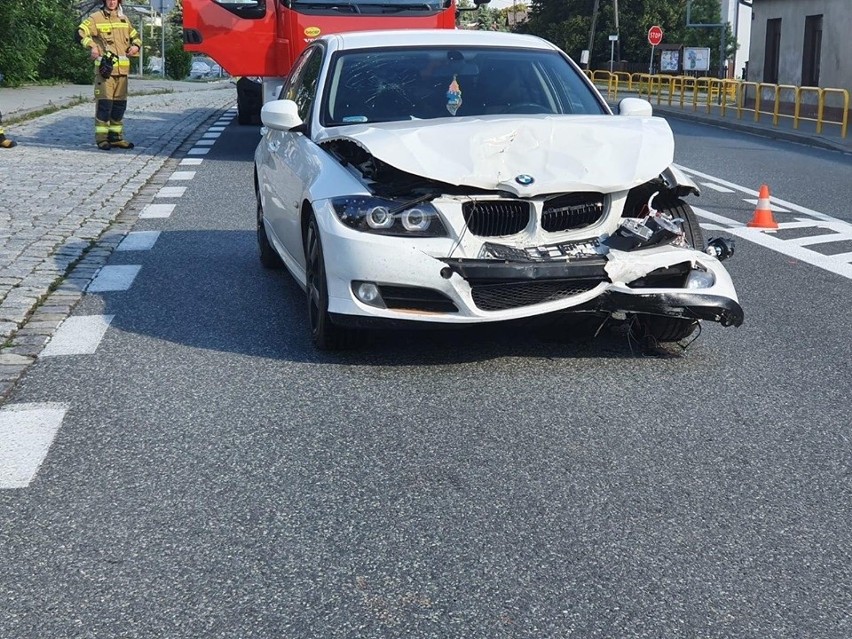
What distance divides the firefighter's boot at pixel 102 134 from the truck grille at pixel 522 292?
43.8 ft

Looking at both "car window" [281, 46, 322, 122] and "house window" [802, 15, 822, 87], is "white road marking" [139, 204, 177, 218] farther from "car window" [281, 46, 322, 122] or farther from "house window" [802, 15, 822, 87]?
"house window" [802, 15, 822, 87]

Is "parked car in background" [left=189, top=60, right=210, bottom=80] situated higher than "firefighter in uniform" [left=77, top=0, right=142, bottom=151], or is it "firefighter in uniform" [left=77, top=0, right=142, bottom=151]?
"firefighter in uniform" [left=77, top=0, right=142, bottom=151]

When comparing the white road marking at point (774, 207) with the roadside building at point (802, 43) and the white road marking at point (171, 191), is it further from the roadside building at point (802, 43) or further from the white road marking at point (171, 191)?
the roadside building at point (802, 43)

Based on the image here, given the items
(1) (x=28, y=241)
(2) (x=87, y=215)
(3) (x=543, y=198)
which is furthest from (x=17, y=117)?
(3) (x=543, y=198)

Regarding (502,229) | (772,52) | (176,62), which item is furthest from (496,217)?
(176,62)

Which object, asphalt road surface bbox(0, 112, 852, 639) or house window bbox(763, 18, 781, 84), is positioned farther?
house window bbox(763, 18, 781, 84)

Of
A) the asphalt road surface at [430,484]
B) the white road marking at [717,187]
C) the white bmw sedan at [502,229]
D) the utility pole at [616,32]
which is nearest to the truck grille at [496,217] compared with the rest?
the white bmw sedan at [502,229]

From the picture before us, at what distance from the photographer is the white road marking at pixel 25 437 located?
4.86 metres

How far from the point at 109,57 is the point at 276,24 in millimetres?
2229

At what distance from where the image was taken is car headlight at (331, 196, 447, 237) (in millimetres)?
6180

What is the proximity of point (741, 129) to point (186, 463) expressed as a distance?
25878 millimetres

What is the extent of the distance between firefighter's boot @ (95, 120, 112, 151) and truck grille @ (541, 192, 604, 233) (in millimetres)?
13259

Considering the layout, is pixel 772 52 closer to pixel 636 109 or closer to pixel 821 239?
pixel 821 239

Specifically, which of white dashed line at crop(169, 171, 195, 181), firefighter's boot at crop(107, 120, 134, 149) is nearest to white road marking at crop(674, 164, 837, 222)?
white dashed line at crop(169, 171, 195, 181)
